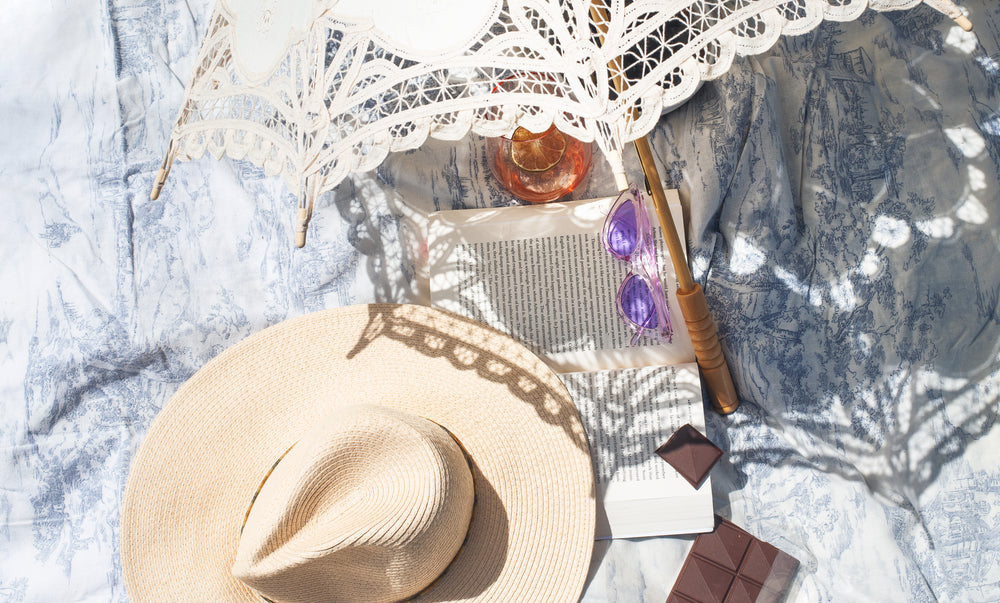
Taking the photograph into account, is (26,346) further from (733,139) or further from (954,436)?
(954,436)

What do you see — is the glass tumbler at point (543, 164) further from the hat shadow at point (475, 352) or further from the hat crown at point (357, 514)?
the hat crown at point (357, 514)

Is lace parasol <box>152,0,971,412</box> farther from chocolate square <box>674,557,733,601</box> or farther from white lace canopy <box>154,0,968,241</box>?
Result: chocolate square <box>674,557,733,601</box>

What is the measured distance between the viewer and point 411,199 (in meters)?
1.05

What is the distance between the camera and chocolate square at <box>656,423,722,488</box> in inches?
36.9

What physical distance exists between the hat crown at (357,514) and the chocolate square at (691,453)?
0.31 m

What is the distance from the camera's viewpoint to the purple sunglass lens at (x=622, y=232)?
0.98 m

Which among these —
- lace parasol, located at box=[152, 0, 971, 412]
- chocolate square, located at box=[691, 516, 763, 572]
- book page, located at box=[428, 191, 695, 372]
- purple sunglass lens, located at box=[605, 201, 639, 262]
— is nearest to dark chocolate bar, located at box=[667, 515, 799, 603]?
chocolate square, located at box=[691, 516, 763, 572]

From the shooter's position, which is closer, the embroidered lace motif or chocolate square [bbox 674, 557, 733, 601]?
the embroidered lace motif

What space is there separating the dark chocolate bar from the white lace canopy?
66cm

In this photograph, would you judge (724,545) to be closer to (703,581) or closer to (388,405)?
(703,581)

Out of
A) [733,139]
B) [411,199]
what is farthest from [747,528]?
[411,199]

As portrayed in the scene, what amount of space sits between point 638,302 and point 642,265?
0.18ft

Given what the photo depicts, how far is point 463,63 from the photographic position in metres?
0.51

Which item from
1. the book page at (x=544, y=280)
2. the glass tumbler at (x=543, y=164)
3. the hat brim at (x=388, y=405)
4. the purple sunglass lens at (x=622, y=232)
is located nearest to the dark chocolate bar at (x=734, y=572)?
the hat brim at (x=388, y=405)
